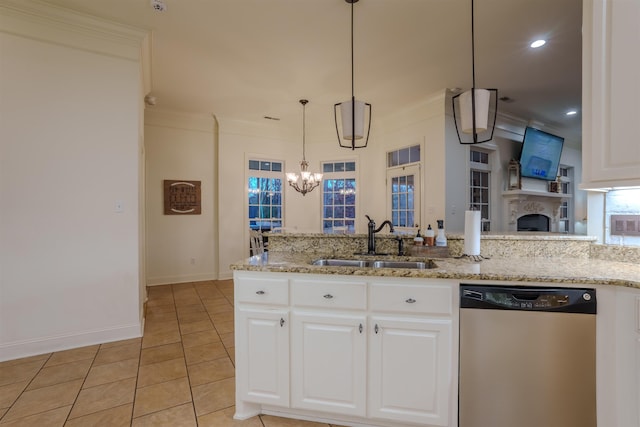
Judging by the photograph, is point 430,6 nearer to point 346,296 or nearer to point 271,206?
point 346,296

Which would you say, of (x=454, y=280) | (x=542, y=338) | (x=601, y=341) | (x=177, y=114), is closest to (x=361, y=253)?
(x=454, y=280)

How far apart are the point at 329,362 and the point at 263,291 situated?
1.76ft

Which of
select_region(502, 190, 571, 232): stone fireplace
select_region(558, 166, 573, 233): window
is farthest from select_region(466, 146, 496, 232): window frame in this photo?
select_region(558, 166, 573, 233): window

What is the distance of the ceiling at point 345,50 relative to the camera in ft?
8.75

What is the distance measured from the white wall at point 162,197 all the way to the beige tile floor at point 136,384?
7.22 feet

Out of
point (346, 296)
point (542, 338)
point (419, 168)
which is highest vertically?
point (419, 168)

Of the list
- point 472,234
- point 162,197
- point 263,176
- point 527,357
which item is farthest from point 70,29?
point 527,357

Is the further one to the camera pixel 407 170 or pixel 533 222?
pixel 533 222

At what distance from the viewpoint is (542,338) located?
1.48 meters

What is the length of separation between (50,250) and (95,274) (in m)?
0.40

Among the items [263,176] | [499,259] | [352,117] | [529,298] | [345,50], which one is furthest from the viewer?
[263,176]

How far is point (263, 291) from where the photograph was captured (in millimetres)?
1743

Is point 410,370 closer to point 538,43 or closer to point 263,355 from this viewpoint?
point 263,355

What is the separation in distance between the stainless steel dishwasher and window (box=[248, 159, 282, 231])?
15.5 ft
